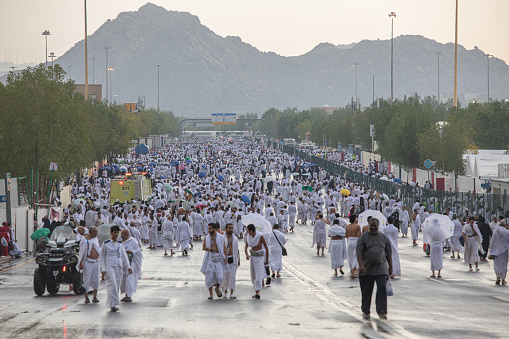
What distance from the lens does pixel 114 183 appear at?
35531mm

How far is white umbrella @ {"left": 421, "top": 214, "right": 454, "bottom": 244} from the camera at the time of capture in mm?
16984

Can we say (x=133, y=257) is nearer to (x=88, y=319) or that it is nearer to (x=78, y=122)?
(x=88, y=319)

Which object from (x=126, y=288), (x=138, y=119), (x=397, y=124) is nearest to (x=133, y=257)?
(x=126, y=288)

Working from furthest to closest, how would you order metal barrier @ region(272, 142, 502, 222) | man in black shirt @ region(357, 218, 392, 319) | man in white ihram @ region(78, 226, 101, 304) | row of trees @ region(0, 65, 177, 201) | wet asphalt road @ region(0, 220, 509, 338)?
row of trees @ region(0, 65, 177, 201) → metal barrier @ region(272, 142, 502, 222) → man in white ihram @ region(78, 226, 101, 304) → man in black shirt @ region(357, 218, 392, 319) → wet asphalt road @ region(0, 220, 509, 338)

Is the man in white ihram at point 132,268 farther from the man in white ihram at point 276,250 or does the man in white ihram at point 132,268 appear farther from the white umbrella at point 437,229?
the white umbrella at point 437,229

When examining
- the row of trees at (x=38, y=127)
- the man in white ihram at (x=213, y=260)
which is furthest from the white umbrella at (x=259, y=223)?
the row of trees at (x=38, y=127)

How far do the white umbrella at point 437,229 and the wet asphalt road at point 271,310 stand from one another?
0.88 meters

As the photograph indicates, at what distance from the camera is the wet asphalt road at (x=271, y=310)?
9.87 m

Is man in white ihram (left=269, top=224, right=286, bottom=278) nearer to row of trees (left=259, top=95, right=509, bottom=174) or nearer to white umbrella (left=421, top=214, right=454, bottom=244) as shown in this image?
white umbrella (left=421, top=214, right=454, bottom=244)

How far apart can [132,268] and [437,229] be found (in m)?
7.54

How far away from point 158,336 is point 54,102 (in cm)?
2418

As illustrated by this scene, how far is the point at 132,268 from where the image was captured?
43.0ft

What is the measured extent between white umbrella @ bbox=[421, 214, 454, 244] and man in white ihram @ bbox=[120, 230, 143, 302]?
23.5ft

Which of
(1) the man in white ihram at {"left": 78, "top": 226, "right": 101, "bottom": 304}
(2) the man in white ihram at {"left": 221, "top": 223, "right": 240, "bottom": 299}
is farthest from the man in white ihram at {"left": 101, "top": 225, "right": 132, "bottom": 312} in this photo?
(2) the man in white ihram at {"left": 221, "top": 223, "right": 240, "bottom": 299}
